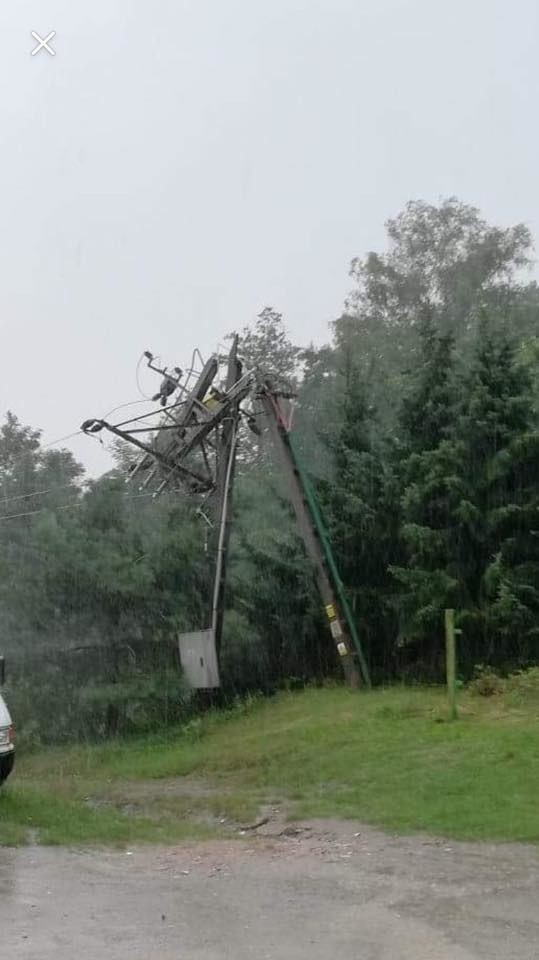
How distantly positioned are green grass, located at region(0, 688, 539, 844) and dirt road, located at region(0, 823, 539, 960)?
0.84 m

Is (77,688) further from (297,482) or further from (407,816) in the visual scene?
(407,816)

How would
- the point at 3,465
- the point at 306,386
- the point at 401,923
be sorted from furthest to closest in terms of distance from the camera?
the point at 3,465 < the point at 306,386 < the point at 401,923

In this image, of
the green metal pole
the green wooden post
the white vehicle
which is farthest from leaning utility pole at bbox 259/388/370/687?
the white vehicle

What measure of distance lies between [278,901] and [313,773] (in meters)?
6.44

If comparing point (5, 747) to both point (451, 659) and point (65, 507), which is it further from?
point (65, 507)

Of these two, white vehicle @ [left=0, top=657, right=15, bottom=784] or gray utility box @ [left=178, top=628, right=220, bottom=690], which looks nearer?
white vehicle @ [left=0, top=657, right=15, bottom=784]

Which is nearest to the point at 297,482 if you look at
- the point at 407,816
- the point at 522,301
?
the point at 407,816

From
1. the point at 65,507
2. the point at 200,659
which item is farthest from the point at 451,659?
the point at 65,507

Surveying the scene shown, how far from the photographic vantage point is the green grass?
1064 cm

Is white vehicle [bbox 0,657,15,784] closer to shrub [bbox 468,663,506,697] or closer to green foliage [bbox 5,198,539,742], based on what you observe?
shrub [bbox 468,663,506,697]

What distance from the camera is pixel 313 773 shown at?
14.1 metres

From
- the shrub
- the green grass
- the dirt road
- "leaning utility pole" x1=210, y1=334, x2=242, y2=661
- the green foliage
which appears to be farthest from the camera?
"leaning utility pole" x1=210, y1=334, x2=242, y2=661

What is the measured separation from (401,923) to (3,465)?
3956 centimetres

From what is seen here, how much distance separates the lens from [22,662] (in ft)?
72.7
